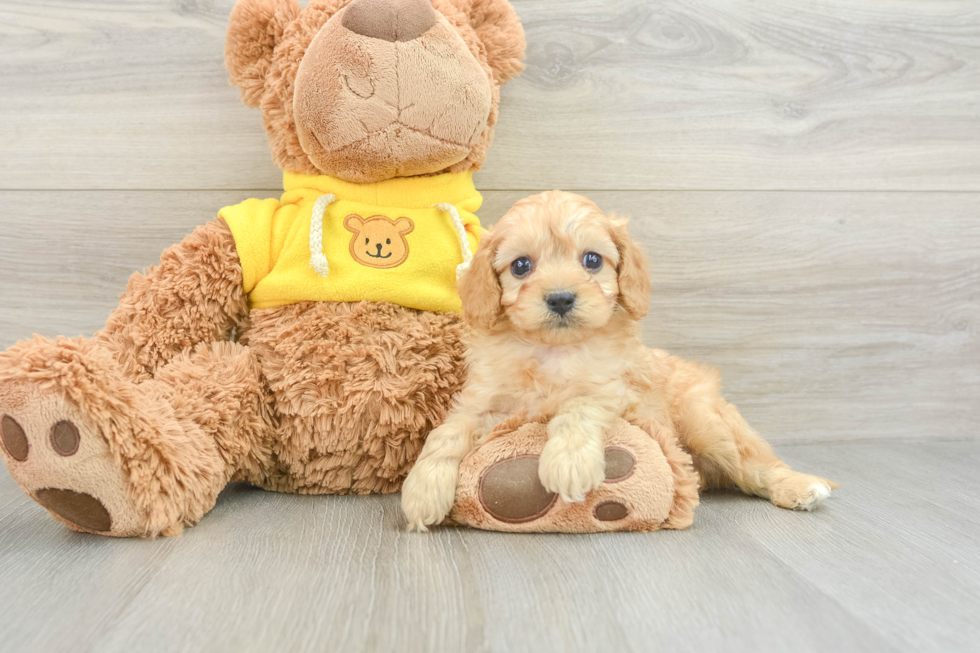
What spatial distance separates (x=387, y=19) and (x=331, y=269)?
47 centimetres

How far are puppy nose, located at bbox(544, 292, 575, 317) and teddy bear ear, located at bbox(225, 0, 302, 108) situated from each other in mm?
759

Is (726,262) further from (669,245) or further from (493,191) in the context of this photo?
(493,191)

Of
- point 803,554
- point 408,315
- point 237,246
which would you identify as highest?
point 237,246

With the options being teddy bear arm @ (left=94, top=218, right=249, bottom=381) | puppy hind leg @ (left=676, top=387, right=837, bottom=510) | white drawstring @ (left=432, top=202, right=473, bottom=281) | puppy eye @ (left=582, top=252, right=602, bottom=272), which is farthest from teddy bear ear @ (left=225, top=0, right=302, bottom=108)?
puppy hind leg @ (left=676, top=387, right=837, bottom=510)

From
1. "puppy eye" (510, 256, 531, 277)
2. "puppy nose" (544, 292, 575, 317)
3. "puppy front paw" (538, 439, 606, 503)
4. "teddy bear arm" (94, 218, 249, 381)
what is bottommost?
"puppy front paw" (538, 439, 606, 503)

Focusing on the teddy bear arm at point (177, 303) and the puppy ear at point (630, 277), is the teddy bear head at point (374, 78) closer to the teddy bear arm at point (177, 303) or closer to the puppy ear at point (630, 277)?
the teddy bear arm at point (177, 303)

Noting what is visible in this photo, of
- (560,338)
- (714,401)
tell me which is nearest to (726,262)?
(714,401)

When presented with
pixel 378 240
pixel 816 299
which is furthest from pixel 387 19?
pixel 816 299

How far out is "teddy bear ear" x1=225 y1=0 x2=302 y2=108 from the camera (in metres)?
1.40

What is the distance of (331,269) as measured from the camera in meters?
1.40

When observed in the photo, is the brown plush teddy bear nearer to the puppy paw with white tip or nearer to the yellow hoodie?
the yellow hoodie

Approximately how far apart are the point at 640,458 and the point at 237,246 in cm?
86

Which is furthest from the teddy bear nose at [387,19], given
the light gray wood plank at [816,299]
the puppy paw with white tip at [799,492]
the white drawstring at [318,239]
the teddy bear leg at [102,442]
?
the puppy paw with white tip at [799,492]

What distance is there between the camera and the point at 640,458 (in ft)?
3.84
